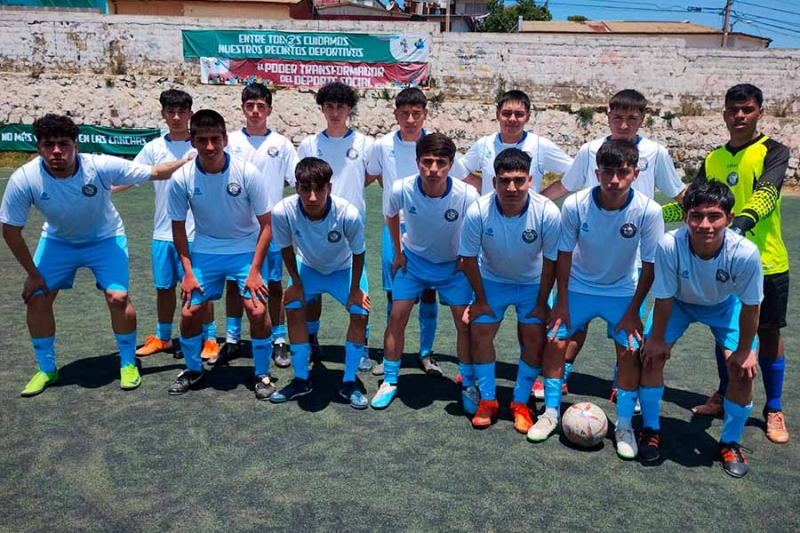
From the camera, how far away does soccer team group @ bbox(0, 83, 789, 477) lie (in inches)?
156

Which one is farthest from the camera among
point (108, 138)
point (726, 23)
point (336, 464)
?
point (726, 23)

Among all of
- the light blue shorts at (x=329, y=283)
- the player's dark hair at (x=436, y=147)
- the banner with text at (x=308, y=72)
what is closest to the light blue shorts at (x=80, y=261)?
the light blue shorts at (x=329, y=283)

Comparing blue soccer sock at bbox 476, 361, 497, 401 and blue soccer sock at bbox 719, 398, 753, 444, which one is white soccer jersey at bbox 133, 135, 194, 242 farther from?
blue soccer sock at bbox 719, 398, 753, 444

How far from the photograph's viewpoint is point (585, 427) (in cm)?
399

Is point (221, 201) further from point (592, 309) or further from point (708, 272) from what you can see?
point (708, 272)

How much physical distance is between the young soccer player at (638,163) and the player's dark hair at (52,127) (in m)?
3.78

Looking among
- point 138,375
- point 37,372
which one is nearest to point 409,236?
point 138,375

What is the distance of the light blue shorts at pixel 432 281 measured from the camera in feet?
15.6

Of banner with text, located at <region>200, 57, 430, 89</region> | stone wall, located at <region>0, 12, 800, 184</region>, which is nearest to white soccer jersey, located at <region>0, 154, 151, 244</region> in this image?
stone wall, located at <region>0, 12, 800, 184</region>

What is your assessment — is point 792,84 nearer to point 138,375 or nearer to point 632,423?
point 632,423

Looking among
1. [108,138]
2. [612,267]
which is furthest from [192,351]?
[108,138]

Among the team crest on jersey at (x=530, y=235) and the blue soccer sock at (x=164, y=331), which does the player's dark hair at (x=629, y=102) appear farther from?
the blue soccer sock at (x=164, y=331)

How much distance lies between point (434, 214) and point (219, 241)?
5.54 ft

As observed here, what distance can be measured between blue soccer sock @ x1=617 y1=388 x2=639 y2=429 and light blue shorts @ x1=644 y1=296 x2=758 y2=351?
42 cm
